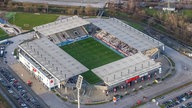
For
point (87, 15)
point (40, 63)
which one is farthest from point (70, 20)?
point (40, 63)

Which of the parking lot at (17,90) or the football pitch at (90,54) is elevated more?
the football pitch at (90,54)

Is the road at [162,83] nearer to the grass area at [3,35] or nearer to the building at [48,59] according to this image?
the building at [48,59]

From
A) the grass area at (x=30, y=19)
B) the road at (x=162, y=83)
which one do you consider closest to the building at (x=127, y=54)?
the road at (x=162, y=83)

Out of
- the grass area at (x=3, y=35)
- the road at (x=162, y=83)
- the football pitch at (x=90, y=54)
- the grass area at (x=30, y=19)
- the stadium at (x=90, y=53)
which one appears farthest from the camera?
the grass area at (x=30, y=19)

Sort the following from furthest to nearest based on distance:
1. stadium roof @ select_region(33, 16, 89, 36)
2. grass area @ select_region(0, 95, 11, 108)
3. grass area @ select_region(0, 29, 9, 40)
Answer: grass area @ select_region(0, 29, 9, 40) < stadium roof @ select_region(33, 16, 89, 36) < grass area @ select_region(0, 95, 11, 108)

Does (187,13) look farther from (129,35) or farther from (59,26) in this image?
(59,26)

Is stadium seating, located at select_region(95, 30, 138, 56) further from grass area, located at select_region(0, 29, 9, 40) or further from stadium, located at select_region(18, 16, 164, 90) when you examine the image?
grass area, located at select_region(0, 29, 9, 40)

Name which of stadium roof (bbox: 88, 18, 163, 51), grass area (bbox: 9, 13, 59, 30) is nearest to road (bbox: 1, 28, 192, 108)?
stadium roof (bbox: 88, 18, 163, 51)

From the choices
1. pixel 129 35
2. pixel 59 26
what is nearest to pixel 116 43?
pixel 129 35
